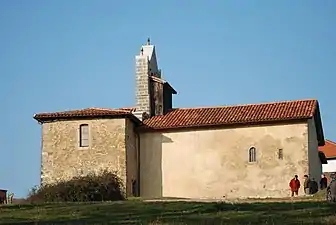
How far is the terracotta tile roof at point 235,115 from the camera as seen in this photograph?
39938mm

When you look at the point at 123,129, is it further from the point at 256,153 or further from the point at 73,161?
the point at 256,153

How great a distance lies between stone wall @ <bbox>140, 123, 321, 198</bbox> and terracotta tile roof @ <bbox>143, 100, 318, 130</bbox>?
0.55 meters

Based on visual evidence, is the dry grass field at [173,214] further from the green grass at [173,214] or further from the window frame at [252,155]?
the window frame at [252,155]

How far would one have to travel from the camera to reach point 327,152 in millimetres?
76938

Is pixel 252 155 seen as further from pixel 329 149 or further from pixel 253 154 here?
pixel 329 149

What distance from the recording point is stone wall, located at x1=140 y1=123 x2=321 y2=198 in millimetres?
39281

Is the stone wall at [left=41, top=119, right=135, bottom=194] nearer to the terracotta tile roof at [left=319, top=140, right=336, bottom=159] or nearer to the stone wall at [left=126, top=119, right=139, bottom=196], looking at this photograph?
the stone wall at [left=126, top=119, right=139, bottom=196]

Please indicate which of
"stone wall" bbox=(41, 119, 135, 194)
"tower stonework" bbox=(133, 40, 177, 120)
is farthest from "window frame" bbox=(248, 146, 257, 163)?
"tower stonework" bbox=(133, 40, 177, 120)

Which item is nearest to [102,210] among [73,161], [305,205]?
[305,205]

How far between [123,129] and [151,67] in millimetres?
7985

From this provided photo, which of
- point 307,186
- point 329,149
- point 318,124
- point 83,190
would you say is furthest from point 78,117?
point 329,149

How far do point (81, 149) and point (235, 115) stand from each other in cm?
939

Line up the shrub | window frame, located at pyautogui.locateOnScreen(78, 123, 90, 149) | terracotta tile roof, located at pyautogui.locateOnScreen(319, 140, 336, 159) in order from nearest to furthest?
1. the shrub
2. window frame, located at pyautogui.locateOnScreen(78, 123, 90, 149)
3. terracotta tile roof, located at pyautogui.locateOnScreen(319, 140, 336, 159)

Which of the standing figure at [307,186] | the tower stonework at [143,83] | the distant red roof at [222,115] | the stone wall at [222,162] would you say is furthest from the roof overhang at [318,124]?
the tower stonework at [143,83]
